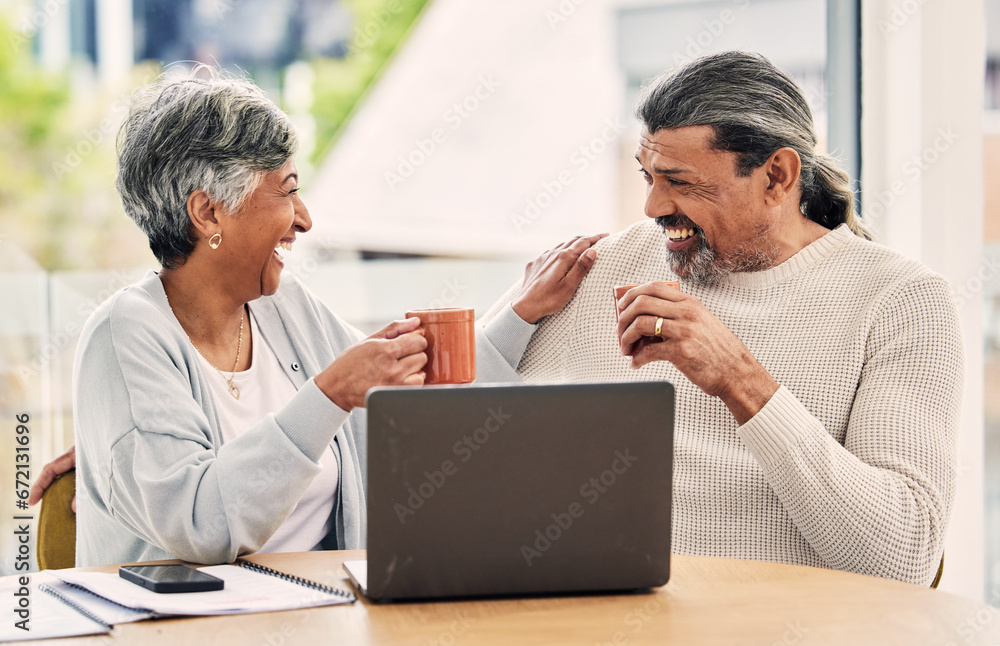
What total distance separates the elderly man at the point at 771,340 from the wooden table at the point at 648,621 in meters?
0.32

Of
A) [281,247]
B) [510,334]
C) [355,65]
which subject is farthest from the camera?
[355,65]

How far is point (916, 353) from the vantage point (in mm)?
1550

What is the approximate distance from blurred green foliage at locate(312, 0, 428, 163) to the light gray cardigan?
92.8 inches

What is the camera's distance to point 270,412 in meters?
1.68

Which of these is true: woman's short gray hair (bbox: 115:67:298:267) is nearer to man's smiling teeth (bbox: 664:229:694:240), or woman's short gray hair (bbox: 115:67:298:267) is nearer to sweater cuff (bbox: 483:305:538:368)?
sweater cuff (bbox: 483:305:538:368)

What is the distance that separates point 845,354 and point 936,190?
97cm

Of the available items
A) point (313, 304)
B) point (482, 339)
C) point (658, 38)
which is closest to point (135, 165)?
point (313, 304)

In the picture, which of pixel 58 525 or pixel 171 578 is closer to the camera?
pixel 171 578

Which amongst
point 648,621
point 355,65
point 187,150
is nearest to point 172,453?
point 187,150

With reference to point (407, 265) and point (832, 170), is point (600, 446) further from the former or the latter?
point (407, 265)

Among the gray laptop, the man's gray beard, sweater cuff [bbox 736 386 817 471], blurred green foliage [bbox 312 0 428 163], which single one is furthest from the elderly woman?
blurred green foliage [bbox 312 0 428 163]

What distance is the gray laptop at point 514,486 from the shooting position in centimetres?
99

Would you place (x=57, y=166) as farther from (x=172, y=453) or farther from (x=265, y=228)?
Answer: (x=172, y=453)

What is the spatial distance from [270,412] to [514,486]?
2.61 feet
